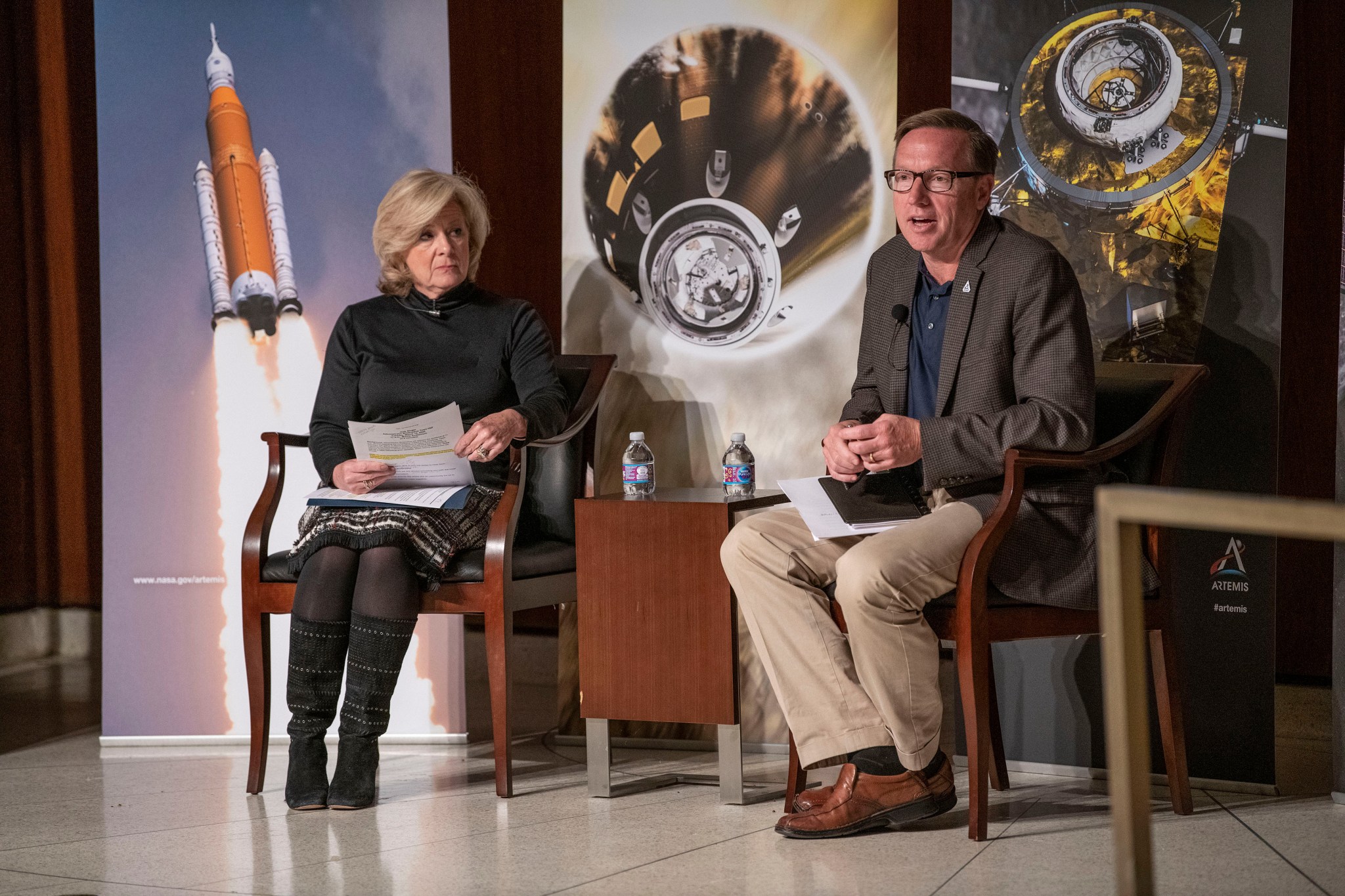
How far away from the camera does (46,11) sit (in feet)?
15.6

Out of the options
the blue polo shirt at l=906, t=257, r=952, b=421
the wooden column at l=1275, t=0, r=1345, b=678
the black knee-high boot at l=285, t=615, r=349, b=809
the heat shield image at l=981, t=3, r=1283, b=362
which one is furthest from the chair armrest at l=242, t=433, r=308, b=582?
the wooden column at l=1275, t=0, r=1345, b=678

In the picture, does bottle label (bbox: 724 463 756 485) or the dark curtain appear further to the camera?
the dark curtain

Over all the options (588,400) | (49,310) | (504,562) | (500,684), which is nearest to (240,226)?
(588,400)

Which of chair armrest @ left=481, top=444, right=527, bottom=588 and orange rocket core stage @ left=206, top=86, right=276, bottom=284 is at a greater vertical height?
orange rocket core stage @ left=206, top=86, right=276, bottom=284

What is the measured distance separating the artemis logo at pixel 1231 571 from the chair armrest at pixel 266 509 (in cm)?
208

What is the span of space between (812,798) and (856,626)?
1.20ft

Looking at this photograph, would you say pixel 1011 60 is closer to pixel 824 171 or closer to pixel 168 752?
pixel 824 171

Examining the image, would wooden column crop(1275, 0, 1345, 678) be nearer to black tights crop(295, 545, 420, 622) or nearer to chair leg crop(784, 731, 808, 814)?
chair leg crop(784, 731, 808, 814)

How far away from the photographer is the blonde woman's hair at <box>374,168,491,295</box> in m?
3.12

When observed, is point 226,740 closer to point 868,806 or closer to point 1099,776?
point 868,806

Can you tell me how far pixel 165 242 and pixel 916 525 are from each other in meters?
2.18

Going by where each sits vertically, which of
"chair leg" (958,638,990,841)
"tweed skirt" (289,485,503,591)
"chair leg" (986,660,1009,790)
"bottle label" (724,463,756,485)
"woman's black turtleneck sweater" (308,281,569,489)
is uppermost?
"woman's black turtleneck sweater" (308,281,569,489)

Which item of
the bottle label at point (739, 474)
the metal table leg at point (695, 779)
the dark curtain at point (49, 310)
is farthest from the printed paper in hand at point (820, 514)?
the dark curtain at point (49, 310)

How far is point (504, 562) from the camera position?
2777 mm
